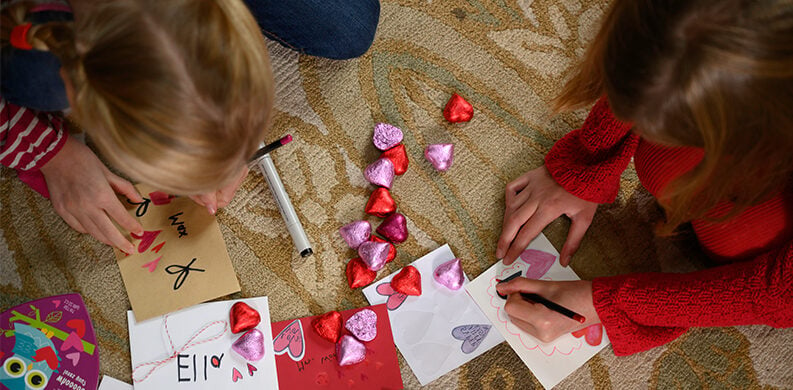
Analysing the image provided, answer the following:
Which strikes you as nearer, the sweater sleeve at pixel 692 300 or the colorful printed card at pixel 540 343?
the sweater sleeve at pixel 692 300

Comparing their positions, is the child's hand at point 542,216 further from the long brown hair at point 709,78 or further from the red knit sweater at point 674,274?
the long brown hair at point 709,78

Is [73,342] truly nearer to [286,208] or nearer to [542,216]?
[286,208]

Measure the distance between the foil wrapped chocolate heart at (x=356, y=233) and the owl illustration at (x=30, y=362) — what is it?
0.39 meters

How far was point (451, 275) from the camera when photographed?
2.49ft

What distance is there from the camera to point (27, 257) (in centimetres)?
77

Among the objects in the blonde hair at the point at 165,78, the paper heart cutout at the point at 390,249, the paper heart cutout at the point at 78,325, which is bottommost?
the paper heart cutout at the point at 78,325

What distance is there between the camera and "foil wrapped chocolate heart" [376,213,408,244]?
2.52 feet

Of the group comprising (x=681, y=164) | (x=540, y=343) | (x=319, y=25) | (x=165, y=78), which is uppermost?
(x=165, y=78)

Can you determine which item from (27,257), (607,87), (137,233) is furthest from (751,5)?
(27,257)

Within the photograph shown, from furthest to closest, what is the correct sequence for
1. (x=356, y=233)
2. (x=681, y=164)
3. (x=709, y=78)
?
(x=356, y=233) < (x=681, y=164) < (x=709, y=78)

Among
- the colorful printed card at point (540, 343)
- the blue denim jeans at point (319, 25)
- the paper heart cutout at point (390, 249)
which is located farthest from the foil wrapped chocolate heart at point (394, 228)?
the blue denim jeans at point (319, 25)

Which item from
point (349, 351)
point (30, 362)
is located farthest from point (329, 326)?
point (30, 362)

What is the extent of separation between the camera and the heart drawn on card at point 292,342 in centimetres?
75

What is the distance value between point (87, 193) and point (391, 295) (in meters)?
0.41
